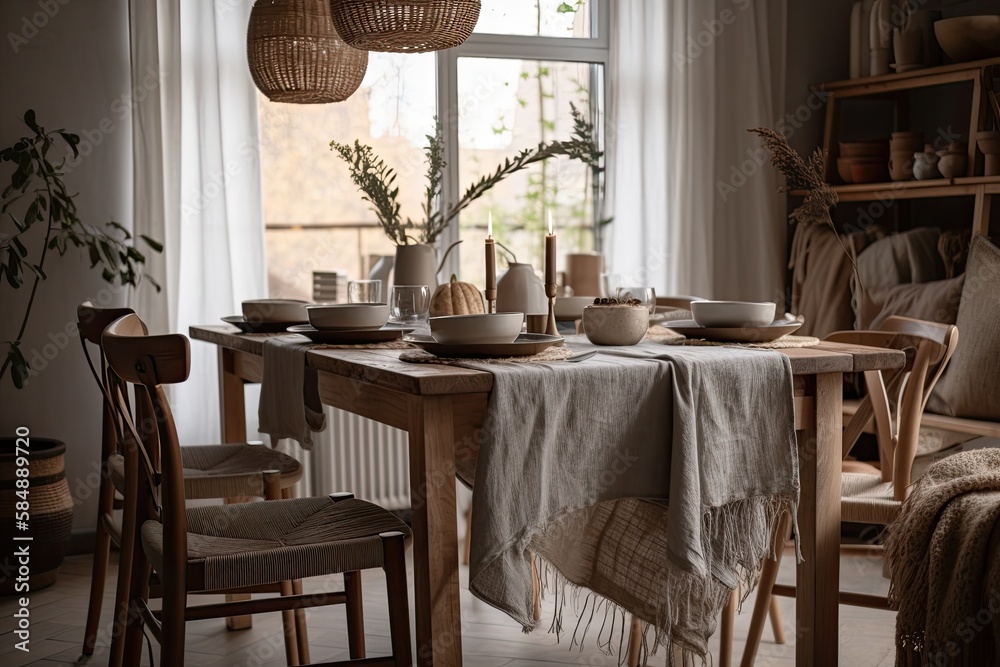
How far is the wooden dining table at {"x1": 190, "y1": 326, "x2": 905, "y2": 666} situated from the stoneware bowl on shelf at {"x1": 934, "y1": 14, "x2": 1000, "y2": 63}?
79.6 inches

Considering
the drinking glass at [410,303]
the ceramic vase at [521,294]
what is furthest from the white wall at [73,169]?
the ceramic vase at [521,294]

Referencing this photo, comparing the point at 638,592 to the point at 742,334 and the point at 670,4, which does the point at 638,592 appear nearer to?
the point at 742,334

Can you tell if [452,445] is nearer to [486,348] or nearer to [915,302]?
[486,348]

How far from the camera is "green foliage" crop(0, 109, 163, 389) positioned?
2.94 metres

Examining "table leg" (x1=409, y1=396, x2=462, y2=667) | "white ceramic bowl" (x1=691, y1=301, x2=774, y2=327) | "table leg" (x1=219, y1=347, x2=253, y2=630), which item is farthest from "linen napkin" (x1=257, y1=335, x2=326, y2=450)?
"white ceramic bowl" (x1=691, y1=301, x2=774, y2=327)

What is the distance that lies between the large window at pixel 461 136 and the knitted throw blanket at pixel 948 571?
2210 millimetres

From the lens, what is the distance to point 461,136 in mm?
3891

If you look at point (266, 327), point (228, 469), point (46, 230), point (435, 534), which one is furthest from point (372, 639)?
point (46, 230)

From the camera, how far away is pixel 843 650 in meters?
2.59

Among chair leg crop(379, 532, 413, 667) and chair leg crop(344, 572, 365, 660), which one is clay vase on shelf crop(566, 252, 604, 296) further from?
chair leg crop(379, 532, 413, 667)

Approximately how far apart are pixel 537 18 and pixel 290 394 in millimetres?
2398

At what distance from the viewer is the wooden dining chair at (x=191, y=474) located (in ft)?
7.24
